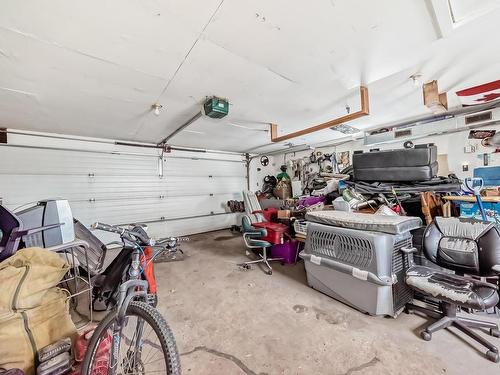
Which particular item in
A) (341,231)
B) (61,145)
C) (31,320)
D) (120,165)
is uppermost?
(61,145)

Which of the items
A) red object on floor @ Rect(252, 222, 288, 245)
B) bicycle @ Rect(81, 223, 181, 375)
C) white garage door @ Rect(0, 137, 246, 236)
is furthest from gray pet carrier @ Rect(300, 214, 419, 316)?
white garage door @ Rect(0, 137, 246, 236)

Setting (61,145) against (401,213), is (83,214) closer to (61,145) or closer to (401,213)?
(61,145)

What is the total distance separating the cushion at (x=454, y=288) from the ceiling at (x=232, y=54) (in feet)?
6.47

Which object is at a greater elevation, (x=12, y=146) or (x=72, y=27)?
(x=72, y=27)

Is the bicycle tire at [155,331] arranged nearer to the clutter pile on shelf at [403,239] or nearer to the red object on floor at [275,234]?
the clutter pile on shelf at [403,239]

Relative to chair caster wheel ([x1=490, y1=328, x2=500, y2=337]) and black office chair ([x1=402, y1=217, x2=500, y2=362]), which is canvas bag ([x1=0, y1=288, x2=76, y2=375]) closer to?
black office chair ([x1=402, y1=217, x2=500, y2=362])

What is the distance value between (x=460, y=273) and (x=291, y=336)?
1.62 meters

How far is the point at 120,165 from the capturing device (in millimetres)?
4855

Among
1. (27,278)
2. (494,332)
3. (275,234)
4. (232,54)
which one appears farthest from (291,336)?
(232,54)

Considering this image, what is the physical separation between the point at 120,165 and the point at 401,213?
18.0ft

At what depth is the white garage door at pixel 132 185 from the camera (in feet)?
12.6

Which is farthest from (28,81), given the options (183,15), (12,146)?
(12,146)

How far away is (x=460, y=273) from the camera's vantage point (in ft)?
6.12

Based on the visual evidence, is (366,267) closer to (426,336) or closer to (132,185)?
(426,336)
